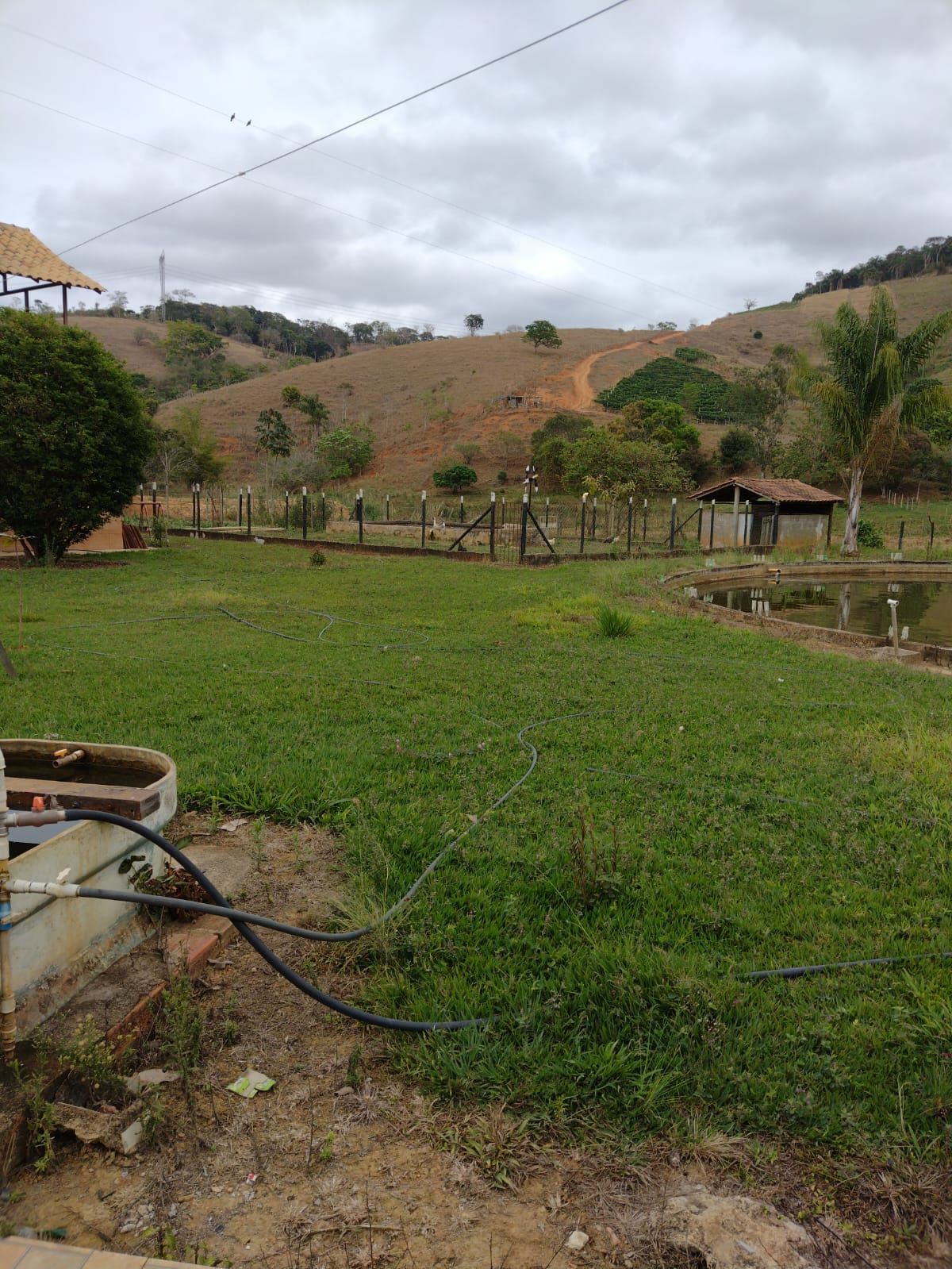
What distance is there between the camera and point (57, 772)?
10.7 ft

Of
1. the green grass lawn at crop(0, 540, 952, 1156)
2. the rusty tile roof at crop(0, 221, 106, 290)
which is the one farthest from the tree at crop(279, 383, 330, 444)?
the green grass lawn at crop(0, 540, 952, 1156)

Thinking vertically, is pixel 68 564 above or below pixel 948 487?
below

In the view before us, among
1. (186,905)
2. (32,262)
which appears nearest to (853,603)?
(186,905)

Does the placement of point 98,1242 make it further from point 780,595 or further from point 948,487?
point 948,487

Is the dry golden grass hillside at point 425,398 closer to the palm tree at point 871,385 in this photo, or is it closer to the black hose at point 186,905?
the palm tree at point 871,385

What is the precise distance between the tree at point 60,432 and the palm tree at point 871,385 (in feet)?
60.4

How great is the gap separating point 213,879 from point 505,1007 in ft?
4.27

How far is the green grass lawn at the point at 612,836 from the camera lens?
81.0 inches

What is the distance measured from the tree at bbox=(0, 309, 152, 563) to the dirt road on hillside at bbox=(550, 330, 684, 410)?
151 feet

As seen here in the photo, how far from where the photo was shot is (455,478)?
1673 inches

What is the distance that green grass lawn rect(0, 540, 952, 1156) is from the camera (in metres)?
2.06

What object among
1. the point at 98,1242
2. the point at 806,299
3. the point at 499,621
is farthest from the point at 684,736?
the point at 806,299

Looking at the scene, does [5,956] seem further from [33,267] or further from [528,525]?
[528,525]

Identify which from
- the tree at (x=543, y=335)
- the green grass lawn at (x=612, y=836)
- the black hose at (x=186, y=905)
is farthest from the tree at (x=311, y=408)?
the black hose at (x=186, y=905)
